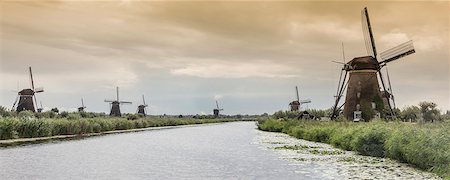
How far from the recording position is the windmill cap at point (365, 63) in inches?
1850

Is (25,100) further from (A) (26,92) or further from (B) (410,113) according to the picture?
(B) (410,113)

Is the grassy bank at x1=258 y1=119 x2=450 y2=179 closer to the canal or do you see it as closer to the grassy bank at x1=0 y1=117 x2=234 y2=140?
the canal

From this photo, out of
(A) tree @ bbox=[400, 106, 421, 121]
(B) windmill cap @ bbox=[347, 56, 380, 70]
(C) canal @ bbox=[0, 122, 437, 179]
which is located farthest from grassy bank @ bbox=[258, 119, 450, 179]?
(A) tree @ bbox=[400, 106, 421, 121]

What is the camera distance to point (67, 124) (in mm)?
42969

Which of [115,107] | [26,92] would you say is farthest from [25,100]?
[115,107]

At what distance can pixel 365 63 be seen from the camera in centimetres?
4706

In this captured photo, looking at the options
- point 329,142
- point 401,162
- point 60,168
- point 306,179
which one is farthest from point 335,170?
point 329,142

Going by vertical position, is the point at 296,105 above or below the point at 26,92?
below

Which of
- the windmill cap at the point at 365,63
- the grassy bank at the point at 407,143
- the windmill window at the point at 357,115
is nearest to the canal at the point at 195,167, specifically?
the grassy bank at the point at 407,143

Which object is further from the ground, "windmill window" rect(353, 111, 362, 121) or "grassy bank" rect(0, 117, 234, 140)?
"grassy bank" rect(0, 117, 234, 140)

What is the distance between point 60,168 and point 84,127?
30175mm

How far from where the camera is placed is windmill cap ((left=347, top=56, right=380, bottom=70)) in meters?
47.0

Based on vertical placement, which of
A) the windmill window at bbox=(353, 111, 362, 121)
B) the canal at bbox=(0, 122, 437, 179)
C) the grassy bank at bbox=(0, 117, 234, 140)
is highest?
the grassy bank at bbox=(0, 117, 234, 140)

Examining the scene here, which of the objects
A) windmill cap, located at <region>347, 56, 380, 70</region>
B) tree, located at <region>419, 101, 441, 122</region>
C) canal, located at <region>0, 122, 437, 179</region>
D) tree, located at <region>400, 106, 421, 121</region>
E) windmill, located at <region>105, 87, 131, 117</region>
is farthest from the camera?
windmill, located at <region>105, 87, 131, 117</region>
